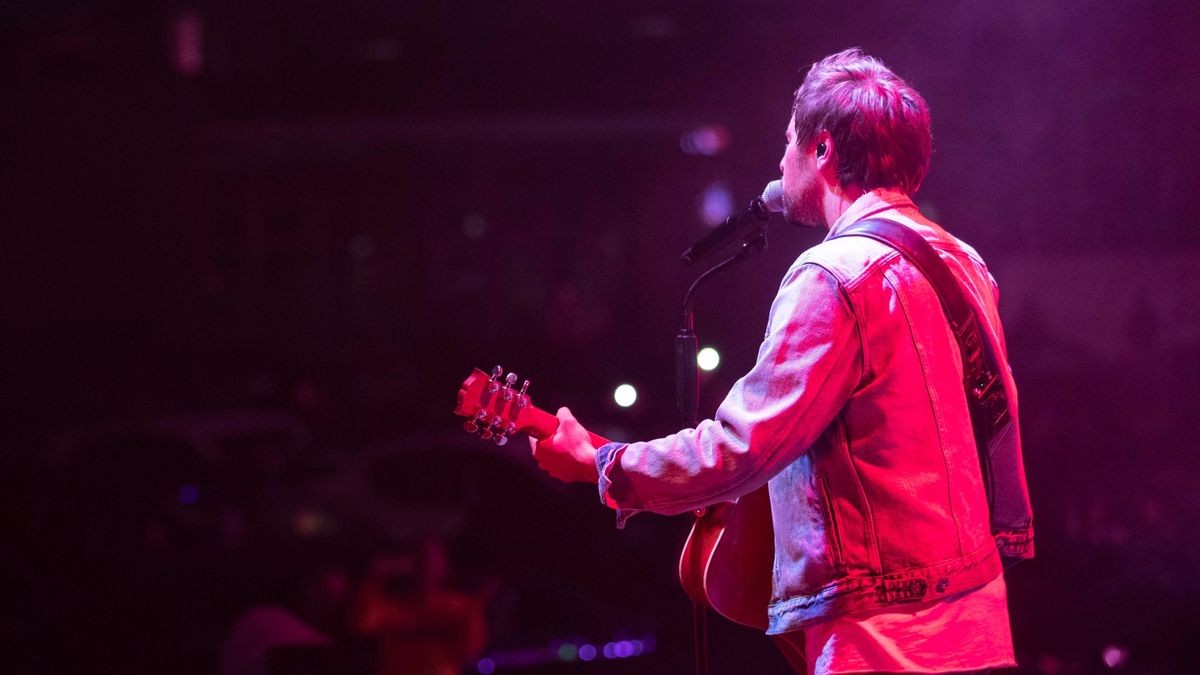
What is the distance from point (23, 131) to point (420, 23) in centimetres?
492

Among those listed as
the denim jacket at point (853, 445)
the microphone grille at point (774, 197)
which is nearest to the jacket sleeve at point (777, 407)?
the denim jacket at point (853, 445)

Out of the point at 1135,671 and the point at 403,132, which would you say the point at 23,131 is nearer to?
the point at 403,132

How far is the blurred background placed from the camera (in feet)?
12.5

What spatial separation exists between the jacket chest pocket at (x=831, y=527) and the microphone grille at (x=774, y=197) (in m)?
0.52

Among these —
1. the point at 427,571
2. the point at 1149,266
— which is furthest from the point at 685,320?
the point at 1149,266

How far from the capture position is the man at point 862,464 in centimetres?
160

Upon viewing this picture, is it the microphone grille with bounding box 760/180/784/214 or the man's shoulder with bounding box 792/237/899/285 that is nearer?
the man's shoulder with bounding box 792/237/899/285

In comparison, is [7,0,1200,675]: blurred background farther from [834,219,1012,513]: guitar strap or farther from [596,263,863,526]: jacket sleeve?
[596,263,863,526]: jacket sleeve

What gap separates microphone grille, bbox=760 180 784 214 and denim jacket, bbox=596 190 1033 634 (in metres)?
0.26

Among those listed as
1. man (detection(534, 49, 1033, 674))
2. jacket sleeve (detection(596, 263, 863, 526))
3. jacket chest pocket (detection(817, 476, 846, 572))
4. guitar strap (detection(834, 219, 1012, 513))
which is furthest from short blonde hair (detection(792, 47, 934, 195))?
jacket chest pocket (detection(817, 476, 846, 572))

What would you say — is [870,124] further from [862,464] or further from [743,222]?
[862,464]

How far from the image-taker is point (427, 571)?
4410 millimetres

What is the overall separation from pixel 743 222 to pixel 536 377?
8379mm

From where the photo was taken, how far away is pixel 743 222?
2.02m
